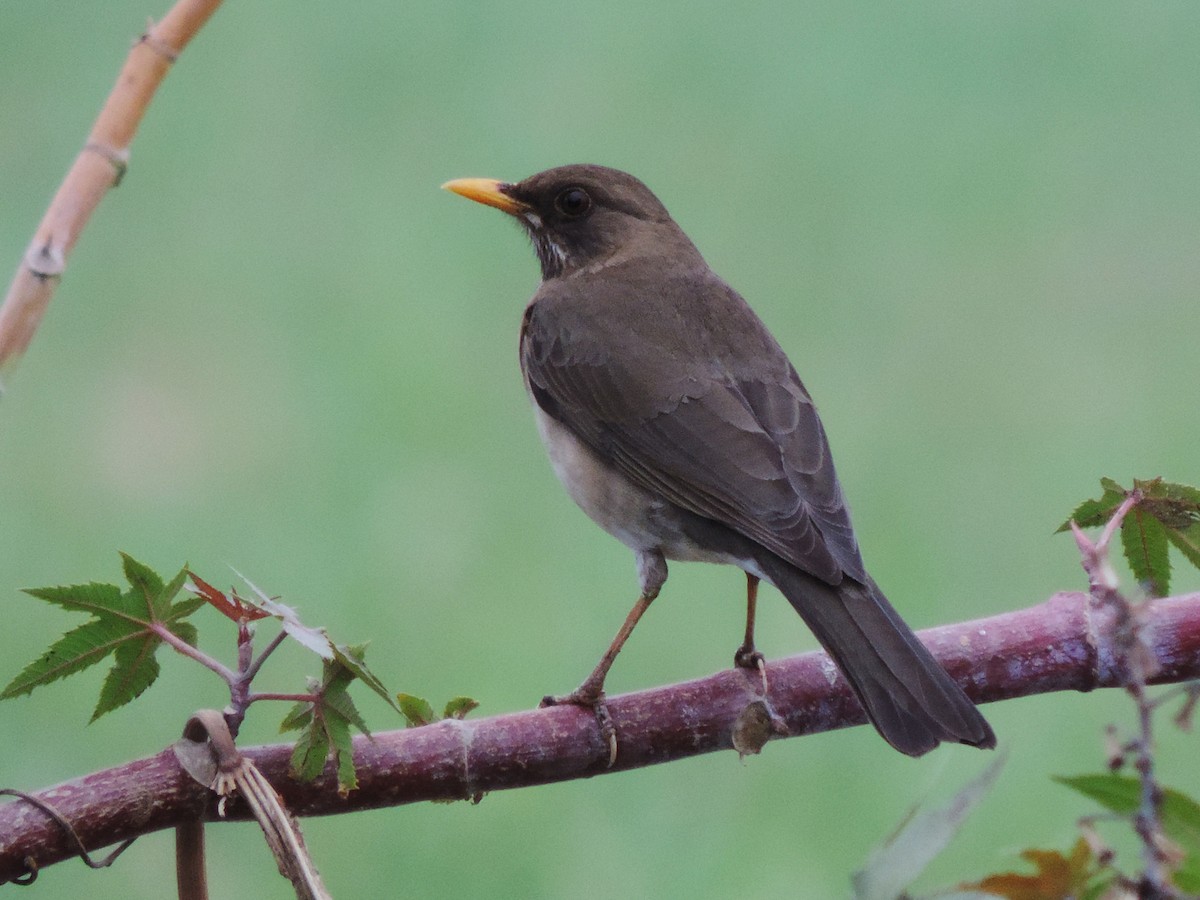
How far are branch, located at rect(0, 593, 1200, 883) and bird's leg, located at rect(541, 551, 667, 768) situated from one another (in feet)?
0.07

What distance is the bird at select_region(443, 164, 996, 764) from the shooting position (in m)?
2.71

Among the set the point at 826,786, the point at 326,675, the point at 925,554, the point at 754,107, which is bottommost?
the point at 826,786

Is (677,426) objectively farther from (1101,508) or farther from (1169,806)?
(1169,806)

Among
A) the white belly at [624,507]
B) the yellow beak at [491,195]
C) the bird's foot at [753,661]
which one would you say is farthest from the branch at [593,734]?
the yellow beak at [491,195]

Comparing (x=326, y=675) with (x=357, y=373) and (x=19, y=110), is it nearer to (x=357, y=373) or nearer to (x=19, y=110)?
(x=357, y=373)

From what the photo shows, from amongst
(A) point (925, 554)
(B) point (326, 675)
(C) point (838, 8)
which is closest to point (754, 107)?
→ (C) point (838, 8)

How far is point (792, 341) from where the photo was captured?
630 centimetres

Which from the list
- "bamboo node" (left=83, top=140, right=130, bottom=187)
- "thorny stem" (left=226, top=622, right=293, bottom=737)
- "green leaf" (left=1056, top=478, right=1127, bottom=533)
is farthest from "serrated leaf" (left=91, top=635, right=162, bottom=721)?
"green leaf" (left=1056, top=478, right=1127, bottom=533)

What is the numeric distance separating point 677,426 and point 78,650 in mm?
1617

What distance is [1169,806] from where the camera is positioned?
3.81 feet

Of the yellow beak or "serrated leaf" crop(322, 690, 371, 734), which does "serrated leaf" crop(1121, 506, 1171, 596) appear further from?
the yellow beak

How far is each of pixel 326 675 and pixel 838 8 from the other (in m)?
6.98

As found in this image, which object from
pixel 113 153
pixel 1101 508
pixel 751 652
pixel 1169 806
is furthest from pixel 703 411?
pixel 1169 806

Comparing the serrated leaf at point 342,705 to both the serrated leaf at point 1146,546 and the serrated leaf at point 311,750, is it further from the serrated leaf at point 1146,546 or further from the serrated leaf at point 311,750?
the serrated leaf at point 1146,546
